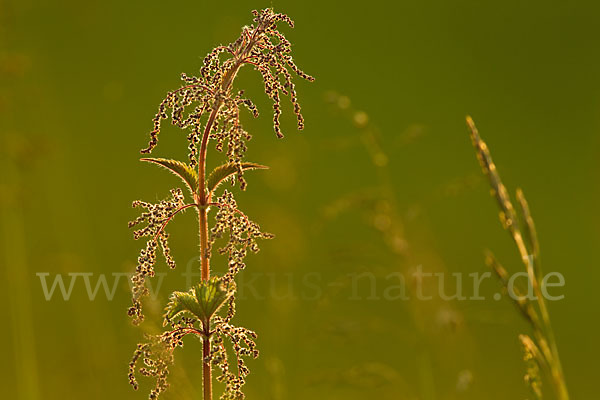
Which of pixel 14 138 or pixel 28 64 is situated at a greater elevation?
pixel 28 64

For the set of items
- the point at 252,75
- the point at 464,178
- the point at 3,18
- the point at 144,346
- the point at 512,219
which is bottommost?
the point at 144,346

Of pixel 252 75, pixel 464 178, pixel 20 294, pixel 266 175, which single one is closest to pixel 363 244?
pixel 464 178

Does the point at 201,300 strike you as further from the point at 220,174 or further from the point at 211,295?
the point at 220,174

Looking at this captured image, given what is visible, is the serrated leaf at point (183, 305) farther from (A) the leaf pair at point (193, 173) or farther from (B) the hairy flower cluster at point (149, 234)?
(A) the leaf pair at point (193, 173)

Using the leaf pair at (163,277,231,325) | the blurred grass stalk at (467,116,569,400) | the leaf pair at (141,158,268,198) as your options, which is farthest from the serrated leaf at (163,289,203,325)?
the blurred grass stalk at (467,116,569,400)

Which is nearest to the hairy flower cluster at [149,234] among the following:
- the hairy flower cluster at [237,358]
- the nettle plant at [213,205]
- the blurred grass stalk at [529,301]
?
the nettle plant at [213,205]

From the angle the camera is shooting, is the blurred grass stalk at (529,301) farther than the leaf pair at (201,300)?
Yes

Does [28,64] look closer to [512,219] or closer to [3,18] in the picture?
[3,18]
